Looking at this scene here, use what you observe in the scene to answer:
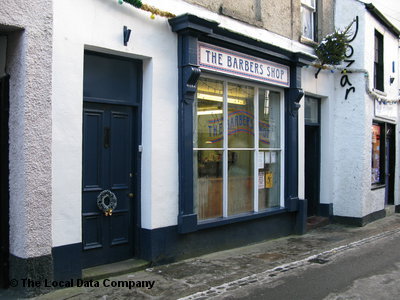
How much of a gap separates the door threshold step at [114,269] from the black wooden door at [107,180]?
95mm

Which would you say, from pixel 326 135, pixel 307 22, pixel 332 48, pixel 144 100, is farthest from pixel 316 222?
pixel 144 100

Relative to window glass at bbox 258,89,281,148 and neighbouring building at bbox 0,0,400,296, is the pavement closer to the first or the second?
neighbouring building at bbox 0,0,400,296

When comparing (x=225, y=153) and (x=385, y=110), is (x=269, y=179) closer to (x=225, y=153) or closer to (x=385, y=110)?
(x=225, y=153)

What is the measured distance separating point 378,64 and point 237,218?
282 inches

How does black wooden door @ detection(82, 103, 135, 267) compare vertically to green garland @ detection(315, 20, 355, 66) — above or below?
below

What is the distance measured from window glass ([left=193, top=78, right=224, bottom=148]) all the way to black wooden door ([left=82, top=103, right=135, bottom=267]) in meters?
1.31

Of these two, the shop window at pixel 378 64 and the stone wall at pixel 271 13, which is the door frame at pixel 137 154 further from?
the shop window at pixel 378 64

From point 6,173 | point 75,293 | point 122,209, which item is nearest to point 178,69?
point 122,209

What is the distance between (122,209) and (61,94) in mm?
2024

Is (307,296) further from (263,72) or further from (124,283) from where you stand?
(263,72)

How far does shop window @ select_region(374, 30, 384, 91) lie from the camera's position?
39.6 ft

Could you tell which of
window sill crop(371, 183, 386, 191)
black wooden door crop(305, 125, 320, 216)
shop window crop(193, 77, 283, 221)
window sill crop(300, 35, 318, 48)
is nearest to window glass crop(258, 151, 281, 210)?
shop window crop(193, 77, 283, 221)

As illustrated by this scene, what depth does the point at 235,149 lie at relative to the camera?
8.15 meters

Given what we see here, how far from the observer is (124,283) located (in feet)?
18.9
